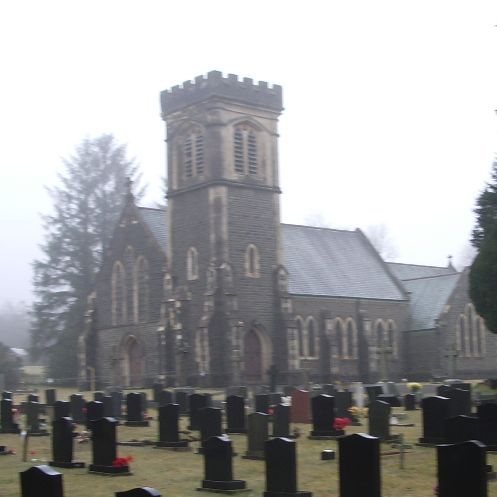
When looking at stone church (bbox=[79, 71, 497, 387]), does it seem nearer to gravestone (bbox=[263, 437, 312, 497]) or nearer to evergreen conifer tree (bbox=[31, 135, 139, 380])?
evergreen conifer tree (bbox=[31, 135, 139, 380])

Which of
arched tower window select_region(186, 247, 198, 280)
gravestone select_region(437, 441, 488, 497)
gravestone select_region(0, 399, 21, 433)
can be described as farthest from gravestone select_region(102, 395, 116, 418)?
arched tower window select_region(186, 247, 198, 280)

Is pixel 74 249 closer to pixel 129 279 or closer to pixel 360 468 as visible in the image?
pixel 129 279

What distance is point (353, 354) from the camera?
51438mm

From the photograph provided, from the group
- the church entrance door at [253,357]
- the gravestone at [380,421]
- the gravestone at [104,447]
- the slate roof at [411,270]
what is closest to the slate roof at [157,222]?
the church entrance door at [253,357]

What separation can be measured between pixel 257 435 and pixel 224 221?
28745mm

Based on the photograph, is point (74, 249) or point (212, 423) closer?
point (212, 423)

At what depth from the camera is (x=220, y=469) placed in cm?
1384

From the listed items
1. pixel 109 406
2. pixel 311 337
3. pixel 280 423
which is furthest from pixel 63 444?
pixel 311 337

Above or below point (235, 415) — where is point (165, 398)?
above

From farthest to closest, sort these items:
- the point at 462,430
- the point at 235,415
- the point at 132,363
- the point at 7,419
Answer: the point at 132,363
the point at 7,419
the point at 235,415
the point at 462,430

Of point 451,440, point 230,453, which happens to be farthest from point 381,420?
point 230,453

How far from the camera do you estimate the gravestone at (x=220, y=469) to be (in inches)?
542

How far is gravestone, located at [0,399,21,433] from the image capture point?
2347cm

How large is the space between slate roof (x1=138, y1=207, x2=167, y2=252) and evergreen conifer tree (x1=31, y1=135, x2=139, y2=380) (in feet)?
36.6
